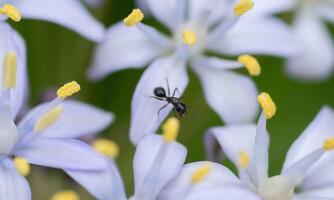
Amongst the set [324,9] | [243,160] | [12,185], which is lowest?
[12,185]

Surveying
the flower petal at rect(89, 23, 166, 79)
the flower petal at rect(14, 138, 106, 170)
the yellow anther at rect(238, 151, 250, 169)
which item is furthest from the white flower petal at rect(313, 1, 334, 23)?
the flower petal at rect(14, 138, 106, 170)

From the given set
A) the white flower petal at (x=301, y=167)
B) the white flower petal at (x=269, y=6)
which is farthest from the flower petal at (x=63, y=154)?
the white flower petal at (x=269, y=6)

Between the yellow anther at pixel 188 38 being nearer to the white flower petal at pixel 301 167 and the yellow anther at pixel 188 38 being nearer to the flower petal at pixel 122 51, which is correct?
the flower petal at pixel 122 51

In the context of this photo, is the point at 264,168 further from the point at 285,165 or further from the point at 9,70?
the point at 9,70

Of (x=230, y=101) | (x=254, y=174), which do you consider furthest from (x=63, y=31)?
(x=254, y=174)

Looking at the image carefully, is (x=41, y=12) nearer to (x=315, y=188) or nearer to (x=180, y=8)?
(x=180, y=8)

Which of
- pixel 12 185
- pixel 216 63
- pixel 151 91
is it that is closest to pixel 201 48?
pixel 216 63

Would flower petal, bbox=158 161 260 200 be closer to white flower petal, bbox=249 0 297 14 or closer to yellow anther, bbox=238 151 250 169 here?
yellow anther, bbox=238 151 250 169
